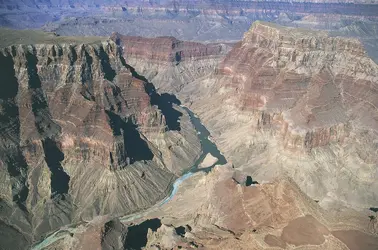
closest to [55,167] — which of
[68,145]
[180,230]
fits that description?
[68,145]

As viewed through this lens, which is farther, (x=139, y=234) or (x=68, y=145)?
(x=68, y=145)

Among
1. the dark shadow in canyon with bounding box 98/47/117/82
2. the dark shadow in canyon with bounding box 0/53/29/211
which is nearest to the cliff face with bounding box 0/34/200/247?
the dark shadow in canyon with bounding box 0/53/29/211

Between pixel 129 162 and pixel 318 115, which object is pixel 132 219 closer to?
pixel 129 162

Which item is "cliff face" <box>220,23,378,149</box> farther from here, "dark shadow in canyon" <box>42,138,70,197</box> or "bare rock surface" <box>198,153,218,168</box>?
"dark shadow in canyon" <box>42,138,70,197</box>

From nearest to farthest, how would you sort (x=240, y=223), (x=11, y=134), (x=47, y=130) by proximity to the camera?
1. (x=240, y=223)
2. (x=11, y=134)
3. (x=47, y=130)

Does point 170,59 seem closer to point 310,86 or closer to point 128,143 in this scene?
point 310,86

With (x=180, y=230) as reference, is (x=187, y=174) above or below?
below

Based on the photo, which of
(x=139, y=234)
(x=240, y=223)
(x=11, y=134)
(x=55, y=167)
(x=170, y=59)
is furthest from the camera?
(x=170, y=59)

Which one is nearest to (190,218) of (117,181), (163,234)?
(163,234)
